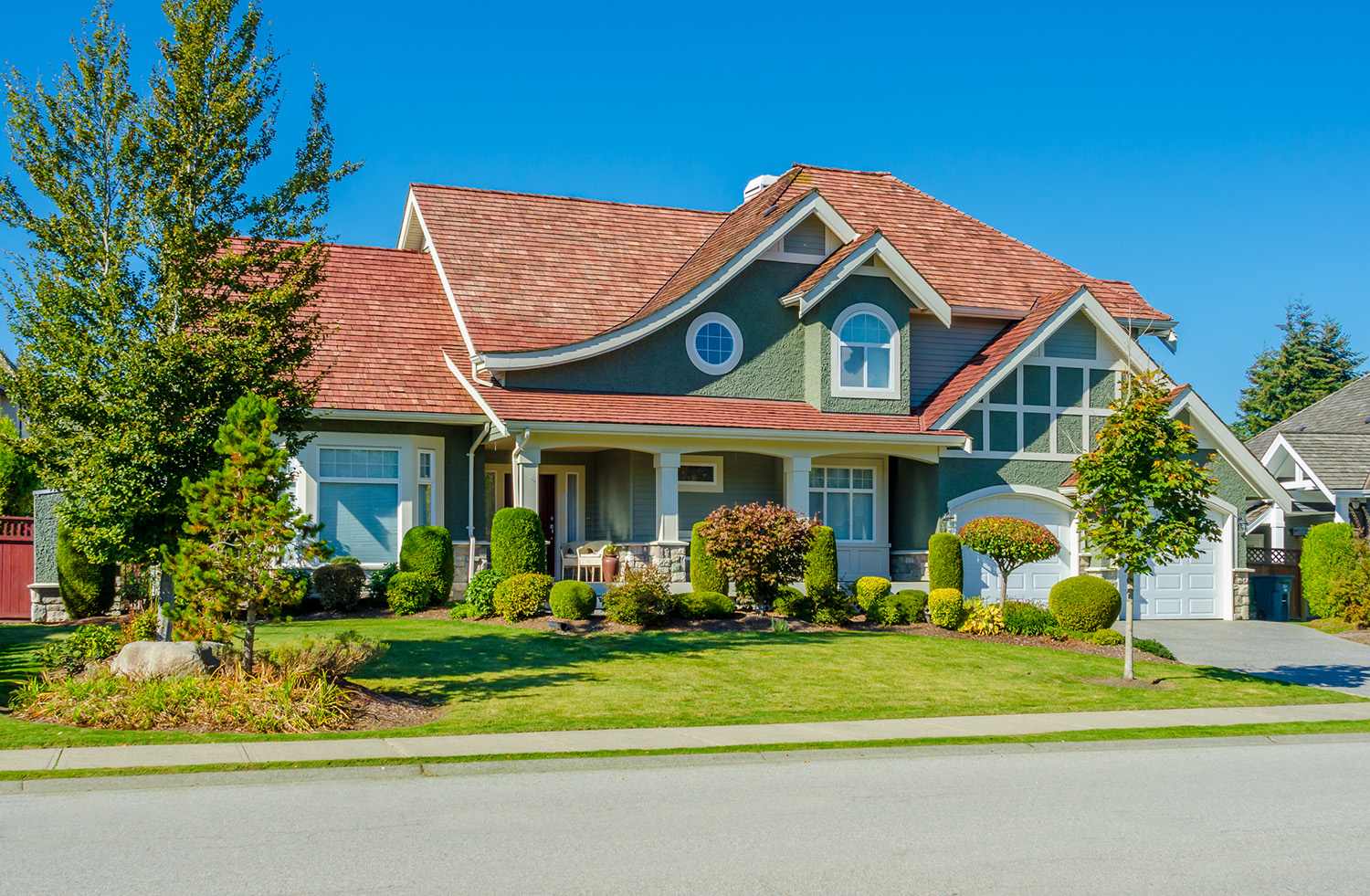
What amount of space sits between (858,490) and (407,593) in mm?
9150

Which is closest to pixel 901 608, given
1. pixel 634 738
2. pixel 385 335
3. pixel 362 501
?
pixel 362 501

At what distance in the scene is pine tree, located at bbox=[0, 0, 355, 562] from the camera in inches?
535

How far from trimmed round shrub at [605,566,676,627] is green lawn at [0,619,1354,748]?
57cm

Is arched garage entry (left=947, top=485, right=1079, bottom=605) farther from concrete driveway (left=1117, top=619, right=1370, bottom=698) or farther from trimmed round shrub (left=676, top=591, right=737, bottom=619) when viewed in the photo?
trimmed round shrub (left=676, top=591, right=737, bottom=619)

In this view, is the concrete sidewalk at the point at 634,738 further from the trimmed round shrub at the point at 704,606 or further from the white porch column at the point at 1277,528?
the white porch column at the point at 1277,528

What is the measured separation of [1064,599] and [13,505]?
19712mm

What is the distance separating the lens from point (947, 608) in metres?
20.7

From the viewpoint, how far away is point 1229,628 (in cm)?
2448

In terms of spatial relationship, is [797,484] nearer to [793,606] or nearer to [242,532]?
[793,606]

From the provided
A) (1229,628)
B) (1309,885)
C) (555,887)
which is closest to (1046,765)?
(1309,885)

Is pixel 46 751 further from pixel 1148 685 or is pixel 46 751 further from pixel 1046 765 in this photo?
pixel 1148 685

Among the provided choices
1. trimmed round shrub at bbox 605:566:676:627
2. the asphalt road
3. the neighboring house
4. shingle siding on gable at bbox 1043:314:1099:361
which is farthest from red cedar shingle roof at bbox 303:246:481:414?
the asphalt road

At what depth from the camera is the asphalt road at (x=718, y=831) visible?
715 centimetres

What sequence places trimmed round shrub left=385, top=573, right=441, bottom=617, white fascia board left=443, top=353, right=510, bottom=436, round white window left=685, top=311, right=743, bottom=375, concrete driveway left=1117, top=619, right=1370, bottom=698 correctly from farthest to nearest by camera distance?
round white window left=685, top=311, right=743, bottom=375 < white fascia board left=443, top=353, right=510, bottom=436 < trimmed round shrub left=385, top=573, right=441, bottom=617 < concrete driveway left=1117, top=619, right=1370, bottom=698
